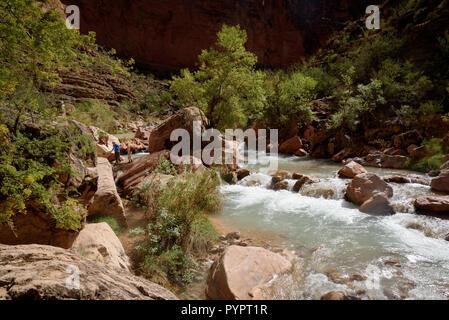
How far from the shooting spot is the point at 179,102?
50.9 ft

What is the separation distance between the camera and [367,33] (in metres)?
23.3

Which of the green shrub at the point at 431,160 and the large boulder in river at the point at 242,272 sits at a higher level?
the green shrub at the point at 431,160

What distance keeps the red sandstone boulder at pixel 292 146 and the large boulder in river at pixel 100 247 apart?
540 inches

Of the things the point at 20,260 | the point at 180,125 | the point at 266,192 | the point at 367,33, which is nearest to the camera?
the point at 20,260

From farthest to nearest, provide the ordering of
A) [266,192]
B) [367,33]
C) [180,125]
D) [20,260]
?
1. [367,33]
2. [180,125]
3. [266,192]
4. [20,260]

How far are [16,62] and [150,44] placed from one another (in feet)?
123

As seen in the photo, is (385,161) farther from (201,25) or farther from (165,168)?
(201,25)

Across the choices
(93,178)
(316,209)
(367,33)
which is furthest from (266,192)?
(367,33)

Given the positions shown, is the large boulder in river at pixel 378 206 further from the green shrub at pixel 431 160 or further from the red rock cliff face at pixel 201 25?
the red rock cliff face at pixel 201 25

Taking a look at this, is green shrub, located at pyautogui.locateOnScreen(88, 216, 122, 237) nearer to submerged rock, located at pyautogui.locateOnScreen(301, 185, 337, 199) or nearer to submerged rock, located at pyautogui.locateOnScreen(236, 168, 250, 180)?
submerged rock, located at pyautogui.locateOnScreen(236, 168, 250, 180)

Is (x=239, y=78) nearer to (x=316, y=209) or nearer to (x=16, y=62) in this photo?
(x=316, y=209)

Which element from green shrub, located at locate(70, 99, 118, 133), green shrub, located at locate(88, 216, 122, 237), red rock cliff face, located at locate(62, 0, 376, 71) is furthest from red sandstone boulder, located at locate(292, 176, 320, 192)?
red rock cliff face, located at locate(62, 0, 376, 71)

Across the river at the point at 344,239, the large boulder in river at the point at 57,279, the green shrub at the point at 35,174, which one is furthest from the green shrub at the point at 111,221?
the large boulder in river at the point at 57,279

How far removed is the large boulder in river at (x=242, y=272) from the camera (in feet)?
11.1
